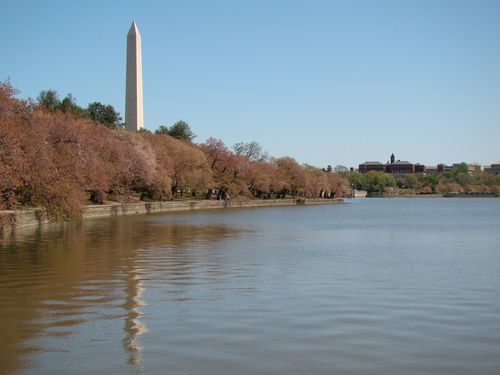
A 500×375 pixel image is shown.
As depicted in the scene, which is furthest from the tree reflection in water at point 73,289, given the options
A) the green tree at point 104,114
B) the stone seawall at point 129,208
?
the green tree at point 104,114

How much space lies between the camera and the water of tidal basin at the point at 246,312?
8.71m

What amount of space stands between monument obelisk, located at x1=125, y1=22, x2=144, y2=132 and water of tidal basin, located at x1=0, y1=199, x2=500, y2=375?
56.4 metres

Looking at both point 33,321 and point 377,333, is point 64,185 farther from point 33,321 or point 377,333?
point 377,333

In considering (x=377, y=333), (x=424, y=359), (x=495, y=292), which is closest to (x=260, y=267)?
(x=495, y=292)

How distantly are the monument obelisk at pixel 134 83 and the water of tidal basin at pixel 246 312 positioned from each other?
56.4 meters

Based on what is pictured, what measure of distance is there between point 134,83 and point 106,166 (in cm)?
2774

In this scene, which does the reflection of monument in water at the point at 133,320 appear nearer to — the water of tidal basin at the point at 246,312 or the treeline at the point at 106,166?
the water of tidal basin at the point at 246,312

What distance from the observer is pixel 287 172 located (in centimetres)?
11238

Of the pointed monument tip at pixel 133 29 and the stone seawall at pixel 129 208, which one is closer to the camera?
the stone seawall at pixel 129 208

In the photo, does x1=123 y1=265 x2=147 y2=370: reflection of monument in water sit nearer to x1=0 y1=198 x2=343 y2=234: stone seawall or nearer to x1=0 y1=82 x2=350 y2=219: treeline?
x1=0 y1=82 x2=350 y2=219: treeline

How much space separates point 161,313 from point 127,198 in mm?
49466

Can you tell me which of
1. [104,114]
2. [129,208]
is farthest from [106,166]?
[104,114]

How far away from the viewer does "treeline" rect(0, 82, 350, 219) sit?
30359mm

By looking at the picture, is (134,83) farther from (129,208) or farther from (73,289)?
(73,289)
